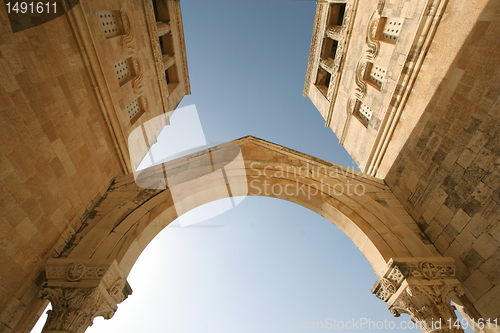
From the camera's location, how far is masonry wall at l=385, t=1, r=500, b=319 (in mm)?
4891

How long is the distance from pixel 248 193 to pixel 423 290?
16.0ft

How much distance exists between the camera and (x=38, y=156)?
5.14 m

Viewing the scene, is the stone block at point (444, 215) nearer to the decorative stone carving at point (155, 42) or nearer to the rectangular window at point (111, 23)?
the rectangular window at point (111, 23)

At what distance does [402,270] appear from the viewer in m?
5.18

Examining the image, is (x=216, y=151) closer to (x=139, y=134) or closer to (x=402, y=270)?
(x=139, y=134)

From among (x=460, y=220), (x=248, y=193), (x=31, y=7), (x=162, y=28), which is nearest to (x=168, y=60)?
(x=162, y=28)

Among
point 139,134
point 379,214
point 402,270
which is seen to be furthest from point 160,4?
point 402,270

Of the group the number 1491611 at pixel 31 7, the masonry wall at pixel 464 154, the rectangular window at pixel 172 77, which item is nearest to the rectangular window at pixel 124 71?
the number 1491611 at pixel 31 7

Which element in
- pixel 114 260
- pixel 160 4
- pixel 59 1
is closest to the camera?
pixel 114 260

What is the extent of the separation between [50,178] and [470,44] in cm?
1049

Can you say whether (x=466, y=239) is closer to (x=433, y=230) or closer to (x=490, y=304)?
(x=433, y=230)

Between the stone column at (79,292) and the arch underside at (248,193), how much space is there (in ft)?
0.97

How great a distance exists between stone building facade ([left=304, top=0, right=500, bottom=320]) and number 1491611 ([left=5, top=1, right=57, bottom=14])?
10116 millimetres

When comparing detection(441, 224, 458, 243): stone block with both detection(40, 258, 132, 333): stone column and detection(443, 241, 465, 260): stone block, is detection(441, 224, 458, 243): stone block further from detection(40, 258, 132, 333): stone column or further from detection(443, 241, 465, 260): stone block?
detection(40, 258, 132, 333): stone column
